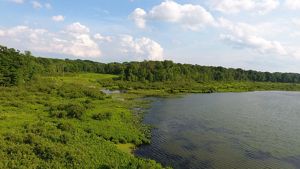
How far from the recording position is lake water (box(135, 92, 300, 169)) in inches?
1348

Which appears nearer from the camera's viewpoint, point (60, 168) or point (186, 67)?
point (60, 168)

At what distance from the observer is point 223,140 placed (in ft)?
142

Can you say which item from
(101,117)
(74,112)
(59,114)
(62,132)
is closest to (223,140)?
(101,117)

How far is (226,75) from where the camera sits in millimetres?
197125

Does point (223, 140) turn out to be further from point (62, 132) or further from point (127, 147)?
point (62, 132)

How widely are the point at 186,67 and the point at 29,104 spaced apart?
136 metres

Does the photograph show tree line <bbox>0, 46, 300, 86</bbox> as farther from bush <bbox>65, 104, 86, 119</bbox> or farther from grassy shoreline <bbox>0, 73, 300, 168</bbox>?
bush <bbox>65, 104, 86, 119</bbox>

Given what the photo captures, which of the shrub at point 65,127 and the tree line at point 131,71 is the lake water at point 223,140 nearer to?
the shrub at point 65,127

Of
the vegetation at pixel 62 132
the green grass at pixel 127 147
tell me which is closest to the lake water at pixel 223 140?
the green grass at pixel 127 147

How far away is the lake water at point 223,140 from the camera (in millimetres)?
34250

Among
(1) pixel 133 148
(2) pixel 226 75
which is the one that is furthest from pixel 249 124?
(2) pixel 226 75

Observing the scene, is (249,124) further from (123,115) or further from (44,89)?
(44,89)

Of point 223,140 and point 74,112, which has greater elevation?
point 74,112

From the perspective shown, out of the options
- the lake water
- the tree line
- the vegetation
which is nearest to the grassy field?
the vegetation
